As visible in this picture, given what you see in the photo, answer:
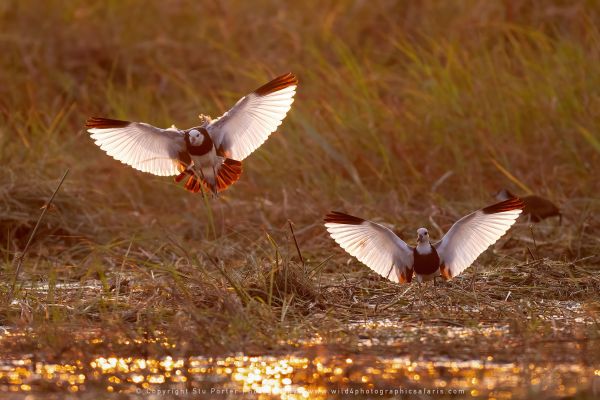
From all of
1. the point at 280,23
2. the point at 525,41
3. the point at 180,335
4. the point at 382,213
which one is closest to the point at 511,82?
the point at 525,41

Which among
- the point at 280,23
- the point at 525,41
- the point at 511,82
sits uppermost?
the point at 280,23

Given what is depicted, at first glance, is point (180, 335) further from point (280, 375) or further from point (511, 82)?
point (511, 82)

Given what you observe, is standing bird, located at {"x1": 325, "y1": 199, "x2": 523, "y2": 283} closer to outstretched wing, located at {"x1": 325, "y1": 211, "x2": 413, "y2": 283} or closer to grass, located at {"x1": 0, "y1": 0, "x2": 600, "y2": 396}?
outstretched wing, located at {"x1": 325, "y1": 211, "x2": 413, "y2": 283}

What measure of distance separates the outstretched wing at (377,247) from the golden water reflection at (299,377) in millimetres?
842

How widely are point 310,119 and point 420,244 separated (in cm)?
268

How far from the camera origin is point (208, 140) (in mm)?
4602

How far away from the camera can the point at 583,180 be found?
20.5ft

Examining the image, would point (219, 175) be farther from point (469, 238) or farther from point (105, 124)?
point (469, 238)

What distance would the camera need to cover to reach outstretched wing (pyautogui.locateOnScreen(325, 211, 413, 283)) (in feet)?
14.4

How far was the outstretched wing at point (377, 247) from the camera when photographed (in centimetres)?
438

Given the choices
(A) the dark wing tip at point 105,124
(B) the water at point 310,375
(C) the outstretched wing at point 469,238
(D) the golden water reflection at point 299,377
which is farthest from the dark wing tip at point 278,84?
(D) the golden water reflection at point 299,377

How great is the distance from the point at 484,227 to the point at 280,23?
180 inches

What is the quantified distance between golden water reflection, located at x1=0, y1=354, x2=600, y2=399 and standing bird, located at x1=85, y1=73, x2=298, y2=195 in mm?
1190

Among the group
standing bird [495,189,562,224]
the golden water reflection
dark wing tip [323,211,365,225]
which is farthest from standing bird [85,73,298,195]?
standing bird [495,189,562,224]
